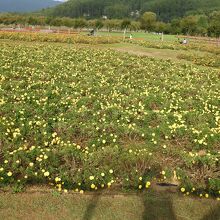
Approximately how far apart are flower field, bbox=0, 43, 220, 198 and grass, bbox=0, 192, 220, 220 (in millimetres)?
264

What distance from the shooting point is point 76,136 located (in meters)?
9.45

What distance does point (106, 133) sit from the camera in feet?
31.1

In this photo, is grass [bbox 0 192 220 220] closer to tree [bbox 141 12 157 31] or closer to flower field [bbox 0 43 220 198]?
flower field [bbox 0 43 220 198]

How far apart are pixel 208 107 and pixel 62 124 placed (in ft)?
20.6

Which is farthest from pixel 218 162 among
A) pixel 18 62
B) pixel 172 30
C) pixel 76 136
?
pixel 172 30

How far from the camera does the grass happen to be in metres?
6.38

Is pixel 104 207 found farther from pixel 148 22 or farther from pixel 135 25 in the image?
pixel 148 22

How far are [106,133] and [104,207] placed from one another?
313 centimetres

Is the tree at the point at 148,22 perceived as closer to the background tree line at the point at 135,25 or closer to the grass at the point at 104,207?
the background tree line at the point at 135,25

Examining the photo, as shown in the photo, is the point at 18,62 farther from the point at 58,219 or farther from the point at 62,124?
the point at 58,219

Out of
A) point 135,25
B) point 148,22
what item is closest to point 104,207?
point 135,25

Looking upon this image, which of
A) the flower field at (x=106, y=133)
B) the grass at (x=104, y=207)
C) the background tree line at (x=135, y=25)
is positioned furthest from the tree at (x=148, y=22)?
the grass at (x=104, y=207)

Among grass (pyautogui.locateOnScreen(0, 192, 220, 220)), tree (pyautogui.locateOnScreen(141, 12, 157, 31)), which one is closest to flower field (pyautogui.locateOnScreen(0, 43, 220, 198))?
grass (pyautogui.locateOnScreen(0, 192, 220, 220))

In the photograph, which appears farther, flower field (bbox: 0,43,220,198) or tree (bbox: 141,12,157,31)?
tree (bbox: 141,12,157,31)
